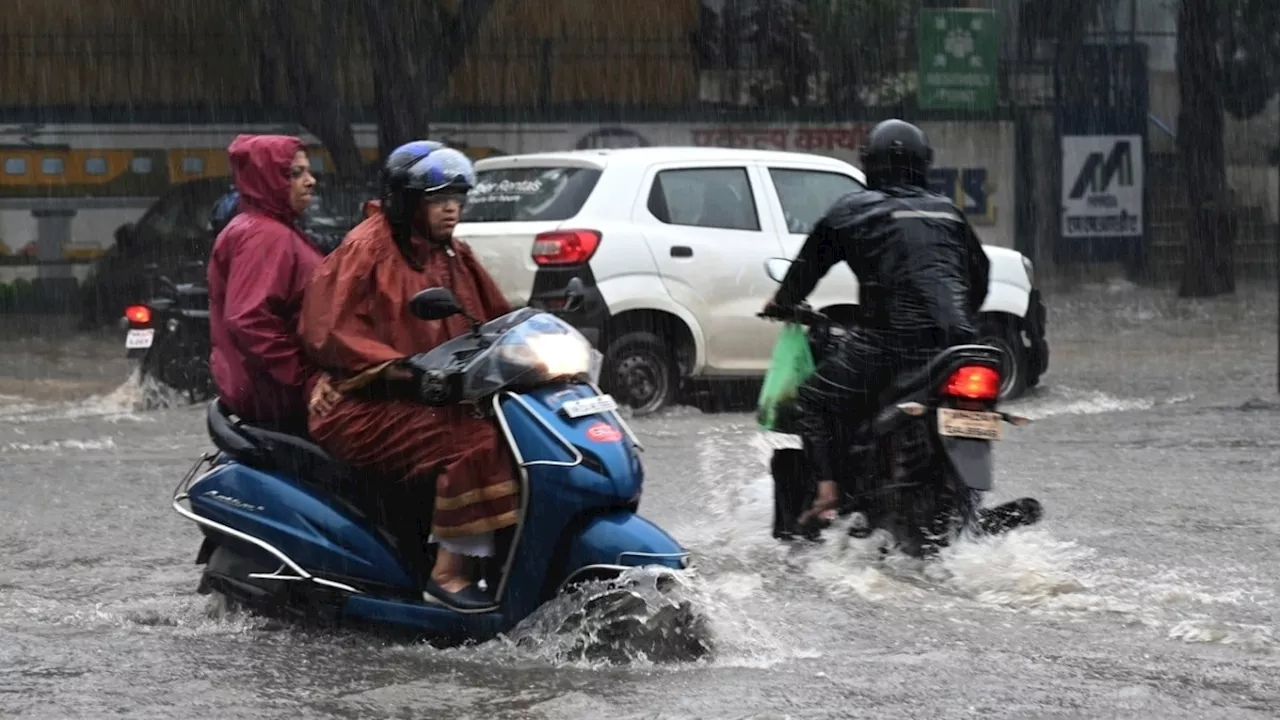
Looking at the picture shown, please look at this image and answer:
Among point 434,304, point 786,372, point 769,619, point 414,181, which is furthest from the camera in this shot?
point 786,372

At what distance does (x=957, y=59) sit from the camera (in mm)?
25516

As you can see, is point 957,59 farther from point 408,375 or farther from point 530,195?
point 408,375

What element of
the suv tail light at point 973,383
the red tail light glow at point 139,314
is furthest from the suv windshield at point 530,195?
the suv tail light at point 973,383

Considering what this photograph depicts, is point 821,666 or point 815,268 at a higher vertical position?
point 815,268

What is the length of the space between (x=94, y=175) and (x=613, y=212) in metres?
10.9

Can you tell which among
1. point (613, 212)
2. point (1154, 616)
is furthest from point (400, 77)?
point (1154, 616)

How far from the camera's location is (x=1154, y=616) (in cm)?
679

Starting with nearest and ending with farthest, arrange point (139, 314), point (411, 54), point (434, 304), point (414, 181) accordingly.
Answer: point (434, 304) → point (414, 181) → point (139, 314) → point (411, 54)

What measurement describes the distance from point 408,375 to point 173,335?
26.1 ft

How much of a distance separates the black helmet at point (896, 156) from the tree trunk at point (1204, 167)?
1749 centimetres

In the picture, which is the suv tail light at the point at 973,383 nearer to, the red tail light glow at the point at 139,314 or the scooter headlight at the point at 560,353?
the scooter headlight at the point at 560,353

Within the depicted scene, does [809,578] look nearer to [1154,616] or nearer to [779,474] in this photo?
[779,474]

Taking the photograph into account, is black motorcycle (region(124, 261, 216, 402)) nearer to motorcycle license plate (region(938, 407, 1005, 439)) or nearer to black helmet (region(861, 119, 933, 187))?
black helmet (region(861, 119, 933, 187))

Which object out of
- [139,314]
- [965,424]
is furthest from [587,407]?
[139,314]
